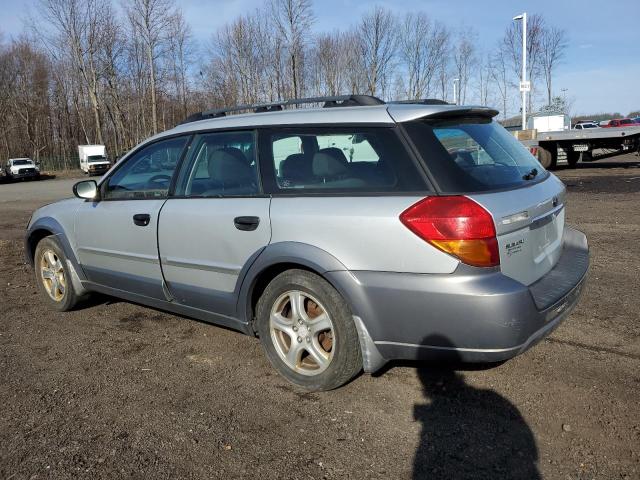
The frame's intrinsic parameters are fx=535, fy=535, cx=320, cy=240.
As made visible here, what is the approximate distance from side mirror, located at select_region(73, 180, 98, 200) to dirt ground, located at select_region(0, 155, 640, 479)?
3.72ft

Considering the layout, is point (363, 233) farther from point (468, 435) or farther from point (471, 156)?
point (468, 435)

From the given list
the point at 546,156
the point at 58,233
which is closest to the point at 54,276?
the point at 58,233

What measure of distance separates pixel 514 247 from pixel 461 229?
1.11 feet

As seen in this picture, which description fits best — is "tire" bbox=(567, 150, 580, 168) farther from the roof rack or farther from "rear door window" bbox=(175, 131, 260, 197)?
"rear door window" bbox=(175, 131, 260, 197)

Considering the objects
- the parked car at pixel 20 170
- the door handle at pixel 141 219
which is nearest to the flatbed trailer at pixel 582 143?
the door handle at pixel 141 219

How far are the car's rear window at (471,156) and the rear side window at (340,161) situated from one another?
0.38 feet

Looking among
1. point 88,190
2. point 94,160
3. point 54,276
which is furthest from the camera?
point 94,160

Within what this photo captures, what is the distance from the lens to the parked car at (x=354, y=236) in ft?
8.92

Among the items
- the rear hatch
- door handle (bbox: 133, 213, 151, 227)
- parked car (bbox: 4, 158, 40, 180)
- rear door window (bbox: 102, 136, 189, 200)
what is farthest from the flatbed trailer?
parked car (bbox: 4, 158, 40, 180)

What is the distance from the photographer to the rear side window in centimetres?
293

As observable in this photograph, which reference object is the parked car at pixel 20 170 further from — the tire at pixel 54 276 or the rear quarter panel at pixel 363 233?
the rear quarter panel at pixel 363 233

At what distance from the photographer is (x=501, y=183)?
301 centimetres

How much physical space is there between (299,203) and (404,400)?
1.31 meters

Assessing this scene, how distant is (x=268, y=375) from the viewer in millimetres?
3545
